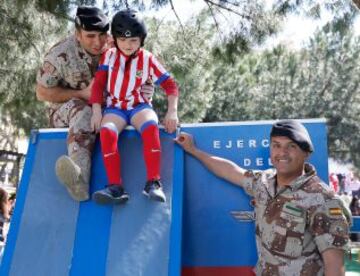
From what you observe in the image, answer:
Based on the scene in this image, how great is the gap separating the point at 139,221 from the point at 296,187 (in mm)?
988

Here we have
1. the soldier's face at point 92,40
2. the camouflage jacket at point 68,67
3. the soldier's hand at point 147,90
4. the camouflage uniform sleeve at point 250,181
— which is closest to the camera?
the camouflage uniform sleeve at point 250,181

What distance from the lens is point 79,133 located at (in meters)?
3.28

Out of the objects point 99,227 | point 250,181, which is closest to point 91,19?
point 99,227

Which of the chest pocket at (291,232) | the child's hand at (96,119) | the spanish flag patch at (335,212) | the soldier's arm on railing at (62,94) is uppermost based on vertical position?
the soldier's arm on railing at (62,94)

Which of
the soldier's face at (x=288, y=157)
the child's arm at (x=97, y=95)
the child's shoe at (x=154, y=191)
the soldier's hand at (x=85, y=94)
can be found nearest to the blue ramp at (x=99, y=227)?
the child's shoe at (x=154, y=191)

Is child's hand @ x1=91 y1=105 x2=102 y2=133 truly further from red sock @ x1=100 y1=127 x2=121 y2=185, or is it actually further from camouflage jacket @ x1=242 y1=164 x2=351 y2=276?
camouflage jacket @ x1=242 y1=164 x2=351 y2=276

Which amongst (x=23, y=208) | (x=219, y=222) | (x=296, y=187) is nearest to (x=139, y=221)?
(x=219, y=222)

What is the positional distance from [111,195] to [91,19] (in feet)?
3.85

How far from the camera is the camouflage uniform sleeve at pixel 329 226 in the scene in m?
2.37

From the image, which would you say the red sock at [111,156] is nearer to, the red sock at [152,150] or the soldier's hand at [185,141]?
the red sock at [152,150]

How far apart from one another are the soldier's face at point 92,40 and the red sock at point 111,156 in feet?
2.43

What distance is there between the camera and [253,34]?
6484mm

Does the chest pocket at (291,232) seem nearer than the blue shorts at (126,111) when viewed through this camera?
Yes

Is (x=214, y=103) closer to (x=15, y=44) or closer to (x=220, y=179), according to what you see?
(x=15, y=44)
